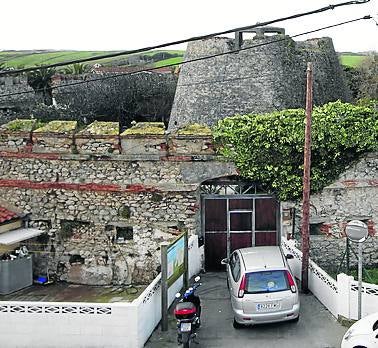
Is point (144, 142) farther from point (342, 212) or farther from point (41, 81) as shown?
point (41, 81)

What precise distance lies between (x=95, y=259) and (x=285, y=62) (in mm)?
8418

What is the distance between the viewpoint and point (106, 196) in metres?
14.4

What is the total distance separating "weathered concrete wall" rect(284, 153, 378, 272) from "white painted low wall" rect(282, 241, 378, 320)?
2428mm

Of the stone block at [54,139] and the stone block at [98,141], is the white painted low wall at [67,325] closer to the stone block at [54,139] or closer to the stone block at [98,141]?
the stone block at [98,141]

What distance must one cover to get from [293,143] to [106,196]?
195 inches

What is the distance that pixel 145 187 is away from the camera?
14.3 m

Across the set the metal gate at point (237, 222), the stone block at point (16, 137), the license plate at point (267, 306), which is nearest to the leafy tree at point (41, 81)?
the stone block at point (16, 137)

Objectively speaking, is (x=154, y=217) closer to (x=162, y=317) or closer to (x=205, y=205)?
(x=205, y=205)

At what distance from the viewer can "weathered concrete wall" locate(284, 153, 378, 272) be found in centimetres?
1441

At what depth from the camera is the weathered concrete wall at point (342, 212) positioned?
1441 centimetres

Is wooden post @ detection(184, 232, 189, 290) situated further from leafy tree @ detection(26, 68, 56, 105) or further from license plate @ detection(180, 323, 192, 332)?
leafy tree @ detection(26, 68, 56, 105)

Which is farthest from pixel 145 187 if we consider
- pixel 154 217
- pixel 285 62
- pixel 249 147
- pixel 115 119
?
pixel 115 119

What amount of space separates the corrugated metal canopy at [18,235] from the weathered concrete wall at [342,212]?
6478 mm

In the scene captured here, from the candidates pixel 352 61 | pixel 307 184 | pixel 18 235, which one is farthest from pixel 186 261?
pixel 352 61
